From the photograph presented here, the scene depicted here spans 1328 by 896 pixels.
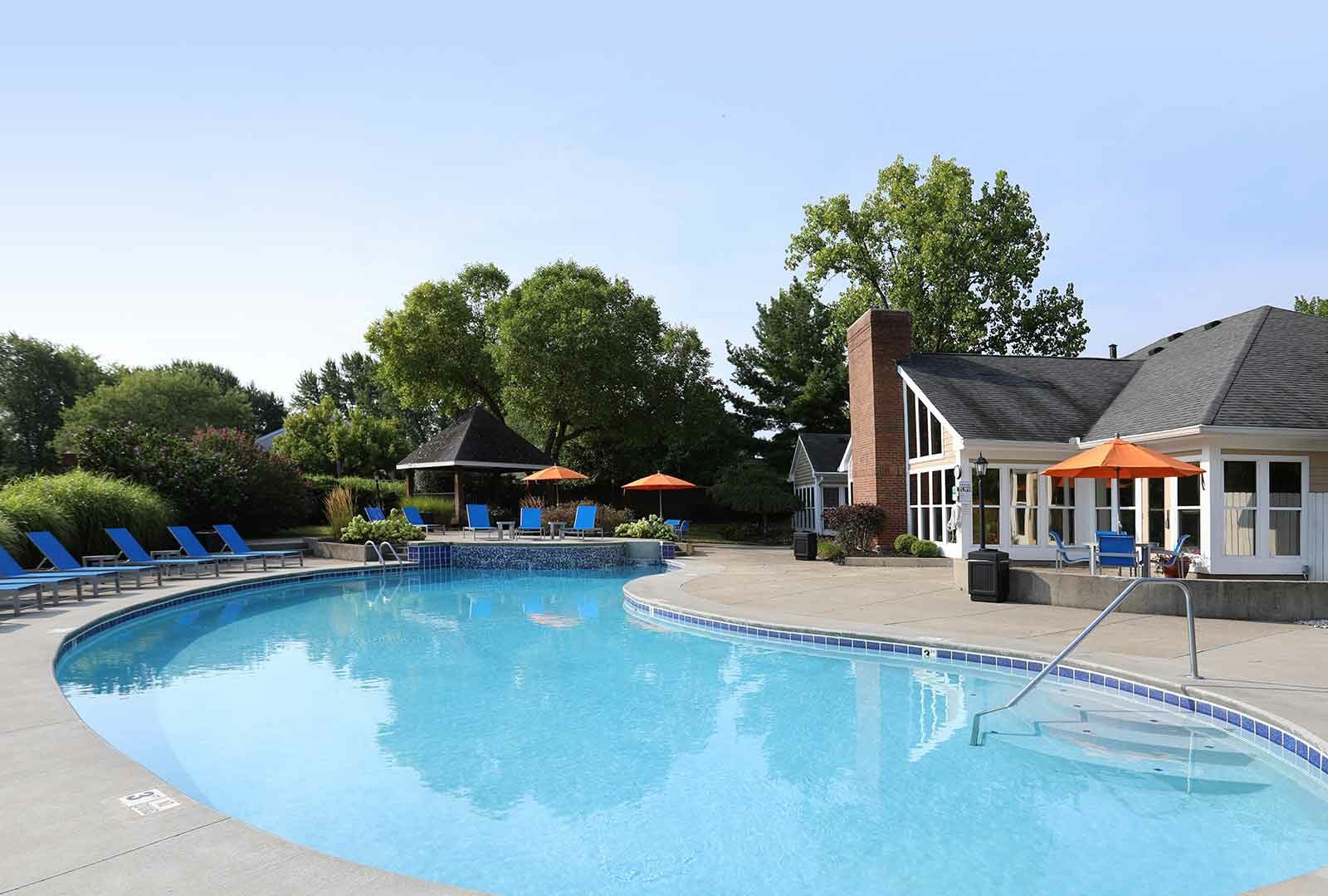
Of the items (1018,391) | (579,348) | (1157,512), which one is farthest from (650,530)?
(1157,512)

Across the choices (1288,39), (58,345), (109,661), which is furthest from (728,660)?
(58,345)

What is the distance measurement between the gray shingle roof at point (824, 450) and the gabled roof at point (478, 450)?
410 inches

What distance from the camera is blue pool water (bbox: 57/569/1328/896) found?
4367 millimetres

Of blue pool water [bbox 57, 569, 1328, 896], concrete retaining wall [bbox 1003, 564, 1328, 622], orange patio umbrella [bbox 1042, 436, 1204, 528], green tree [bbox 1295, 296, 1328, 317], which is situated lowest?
blue pool water [bbox 57, 569, 1328, 896]

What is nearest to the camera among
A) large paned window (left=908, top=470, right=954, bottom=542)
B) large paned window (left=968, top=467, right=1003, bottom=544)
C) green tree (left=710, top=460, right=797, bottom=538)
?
large paned window (left=968, top=467, right=1003, bottom=544)

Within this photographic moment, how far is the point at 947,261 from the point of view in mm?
31344

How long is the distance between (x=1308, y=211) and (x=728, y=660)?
22.7 metres

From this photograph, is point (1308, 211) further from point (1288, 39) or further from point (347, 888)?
point (347, 888)

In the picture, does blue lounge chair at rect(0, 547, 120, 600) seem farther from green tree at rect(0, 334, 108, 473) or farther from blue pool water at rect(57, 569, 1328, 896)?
green tree at rect(0, 334, 108, 473)

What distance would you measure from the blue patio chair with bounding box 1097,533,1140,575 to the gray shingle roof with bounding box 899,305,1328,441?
7.89 ft

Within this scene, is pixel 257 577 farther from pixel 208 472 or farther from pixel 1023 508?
pixel 1023 508

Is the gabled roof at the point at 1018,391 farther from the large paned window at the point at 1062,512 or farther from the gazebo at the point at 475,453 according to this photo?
the gazebo at the point at 475,453

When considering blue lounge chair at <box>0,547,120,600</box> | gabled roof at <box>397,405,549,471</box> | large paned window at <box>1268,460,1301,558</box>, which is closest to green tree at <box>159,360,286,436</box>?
gabled roof at <box>397,405,549,471</box>

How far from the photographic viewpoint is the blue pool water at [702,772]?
437 centimetres
